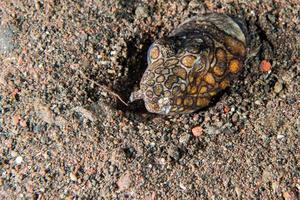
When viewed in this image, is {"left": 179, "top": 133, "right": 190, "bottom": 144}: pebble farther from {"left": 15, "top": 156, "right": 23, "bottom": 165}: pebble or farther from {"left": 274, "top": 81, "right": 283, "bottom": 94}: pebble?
{"left": 15, "top": 156, "right": 23, "bottom": 165}: pebble

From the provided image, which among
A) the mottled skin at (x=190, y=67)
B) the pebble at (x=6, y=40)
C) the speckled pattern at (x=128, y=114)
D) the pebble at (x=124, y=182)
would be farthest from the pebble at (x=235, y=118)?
the pebble at (x=6, y=40)

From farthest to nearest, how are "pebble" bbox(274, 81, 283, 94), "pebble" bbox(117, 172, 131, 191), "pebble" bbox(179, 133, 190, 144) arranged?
1. "pebble" bbox(274, 81, 283, 94)
2. "pebble" bbox(179, 133, 190, 144)
3. "pebble" bbox(117, 172, 131, 191)

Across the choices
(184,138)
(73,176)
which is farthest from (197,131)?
(73,176)

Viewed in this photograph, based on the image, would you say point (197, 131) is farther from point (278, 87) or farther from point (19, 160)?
point (19, 160)

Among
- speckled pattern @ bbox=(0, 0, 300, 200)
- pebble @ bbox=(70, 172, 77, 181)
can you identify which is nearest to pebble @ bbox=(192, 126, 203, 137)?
speckled pattern @ bbox=(0, 0, 300, 200)

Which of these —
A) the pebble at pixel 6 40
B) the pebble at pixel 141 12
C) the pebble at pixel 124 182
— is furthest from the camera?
the pebble at pixel 141 12

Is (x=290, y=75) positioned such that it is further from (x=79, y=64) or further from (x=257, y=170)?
(x=79, y=64)

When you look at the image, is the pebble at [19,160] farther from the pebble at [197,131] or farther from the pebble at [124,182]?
the pebble at [197,131]

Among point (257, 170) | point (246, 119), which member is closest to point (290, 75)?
point (246, 119)
